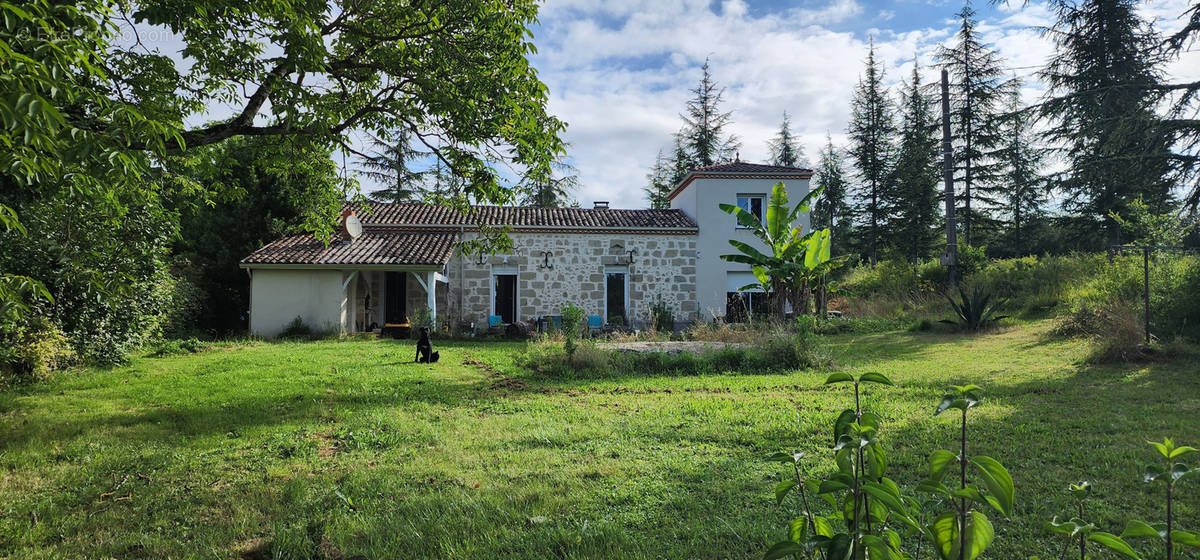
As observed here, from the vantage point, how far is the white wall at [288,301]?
16.6 meters

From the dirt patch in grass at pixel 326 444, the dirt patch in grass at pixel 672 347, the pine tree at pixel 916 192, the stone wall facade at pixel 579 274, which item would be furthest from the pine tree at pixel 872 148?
the dirt patch in grass at pixel 326 444

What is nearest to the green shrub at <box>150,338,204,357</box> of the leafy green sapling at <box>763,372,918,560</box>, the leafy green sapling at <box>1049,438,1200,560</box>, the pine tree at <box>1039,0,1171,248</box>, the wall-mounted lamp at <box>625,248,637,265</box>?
the wall-mounted lamp at <box>625,248,637,265</box>

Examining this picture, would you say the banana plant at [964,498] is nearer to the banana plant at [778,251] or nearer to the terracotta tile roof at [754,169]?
the banana plant at [778,251]

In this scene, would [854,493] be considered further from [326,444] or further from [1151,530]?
[326,444]

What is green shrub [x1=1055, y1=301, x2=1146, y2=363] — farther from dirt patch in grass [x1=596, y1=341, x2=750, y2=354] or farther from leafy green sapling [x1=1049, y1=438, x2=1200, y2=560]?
leafy green sapling [x1=1049, y1=438, x2=1200, y2=560]

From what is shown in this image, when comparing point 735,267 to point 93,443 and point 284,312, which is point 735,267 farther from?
point 93,443

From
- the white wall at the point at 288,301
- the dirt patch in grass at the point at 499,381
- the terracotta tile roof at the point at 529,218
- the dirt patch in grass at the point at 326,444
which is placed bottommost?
the dirt patch in grass at the point at 326,444

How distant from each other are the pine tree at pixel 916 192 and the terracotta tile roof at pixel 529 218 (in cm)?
1421

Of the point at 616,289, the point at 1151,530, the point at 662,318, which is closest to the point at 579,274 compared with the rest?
the point at 616,289

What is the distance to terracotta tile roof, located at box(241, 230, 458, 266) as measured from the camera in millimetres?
16359

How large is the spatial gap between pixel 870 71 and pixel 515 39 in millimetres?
31105

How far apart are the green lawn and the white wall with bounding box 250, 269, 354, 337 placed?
25.3 feet

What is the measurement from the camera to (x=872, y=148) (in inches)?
1235

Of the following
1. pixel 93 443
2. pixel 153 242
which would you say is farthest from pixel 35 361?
pixel 93 443
